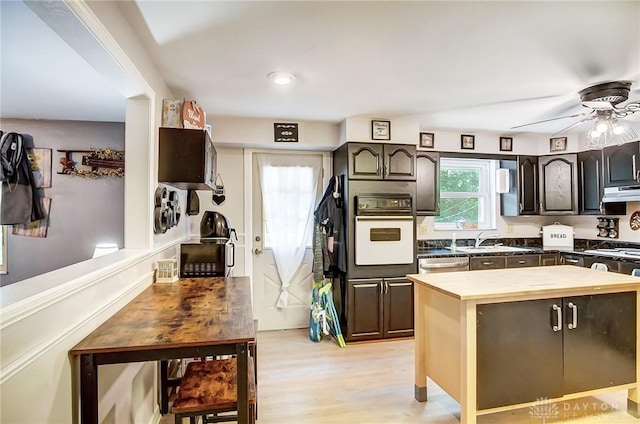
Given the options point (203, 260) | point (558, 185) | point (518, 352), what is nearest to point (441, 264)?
point (518, 352)

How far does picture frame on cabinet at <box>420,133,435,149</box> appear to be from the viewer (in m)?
4.09

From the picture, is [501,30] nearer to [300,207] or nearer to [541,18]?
[541,18]

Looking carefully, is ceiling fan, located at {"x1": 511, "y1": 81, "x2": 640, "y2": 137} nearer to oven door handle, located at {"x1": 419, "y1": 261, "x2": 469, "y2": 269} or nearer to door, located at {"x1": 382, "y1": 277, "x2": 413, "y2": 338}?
oven door handle, located at {"x1": 419, "y1": 261, "x2": 469, "y2": 269}

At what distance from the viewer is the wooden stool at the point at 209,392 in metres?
1.40

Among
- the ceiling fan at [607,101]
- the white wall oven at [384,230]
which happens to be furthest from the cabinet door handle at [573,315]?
the white wall oven at [384,230]

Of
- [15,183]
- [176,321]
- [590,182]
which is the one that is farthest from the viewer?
[590,182]

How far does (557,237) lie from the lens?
4.34m

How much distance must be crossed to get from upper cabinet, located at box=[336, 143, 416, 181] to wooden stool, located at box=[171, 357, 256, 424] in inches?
92.9

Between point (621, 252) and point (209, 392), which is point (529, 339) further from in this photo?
point (621, 252)

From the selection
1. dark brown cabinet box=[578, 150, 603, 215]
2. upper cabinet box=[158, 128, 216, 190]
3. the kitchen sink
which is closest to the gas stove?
dark brown cabinet box=[578, 150, 603, 215]

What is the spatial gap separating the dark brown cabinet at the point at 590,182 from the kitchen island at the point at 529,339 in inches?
84.0

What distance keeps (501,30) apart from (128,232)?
8.00ft

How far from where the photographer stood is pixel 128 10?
1.61 meters

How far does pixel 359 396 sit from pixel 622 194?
3.64 m
